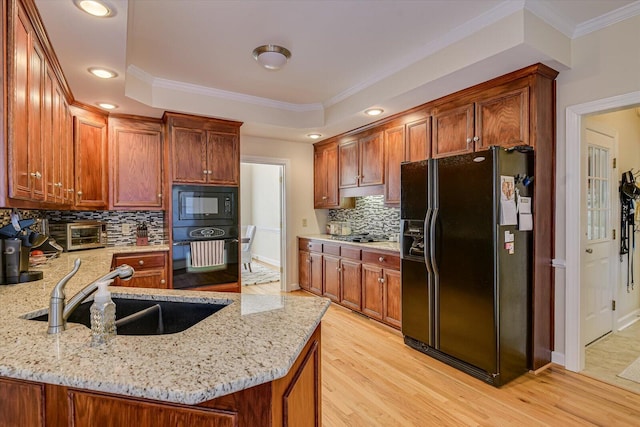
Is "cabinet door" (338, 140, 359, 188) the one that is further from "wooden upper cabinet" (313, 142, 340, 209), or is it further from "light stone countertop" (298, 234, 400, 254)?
"light stone countertop" (298, 234, 400, 254)

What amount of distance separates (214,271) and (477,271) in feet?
9.00

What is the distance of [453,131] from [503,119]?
17.9 inches

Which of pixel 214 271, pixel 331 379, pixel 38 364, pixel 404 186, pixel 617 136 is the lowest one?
pixel 331 379

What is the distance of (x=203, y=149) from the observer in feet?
12.2

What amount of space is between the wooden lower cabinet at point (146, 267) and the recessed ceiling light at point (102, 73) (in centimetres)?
167

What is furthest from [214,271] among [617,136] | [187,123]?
[617,136]

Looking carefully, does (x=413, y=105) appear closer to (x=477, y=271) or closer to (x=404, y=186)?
(x=404, y=186)

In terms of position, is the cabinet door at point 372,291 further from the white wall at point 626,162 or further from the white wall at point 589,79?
the white wall at point 626,162

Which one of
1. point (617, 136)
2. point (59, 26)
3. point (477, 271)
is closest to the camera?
point (59, 26)

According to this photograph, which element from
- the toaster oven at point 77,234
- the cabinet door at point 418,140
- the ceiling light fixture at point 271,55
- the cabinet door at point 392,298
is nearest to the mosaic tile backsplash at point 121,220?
the toaster oven at point 77,234

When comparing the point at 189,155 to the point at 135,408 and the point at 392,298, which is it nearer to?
the point at 392,298

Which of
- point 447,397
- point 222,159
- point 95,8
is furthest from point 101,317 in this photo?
point 222,159

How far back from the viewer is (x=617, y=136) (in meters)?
3.29

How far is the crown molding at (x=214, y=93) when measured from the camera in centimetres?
320
